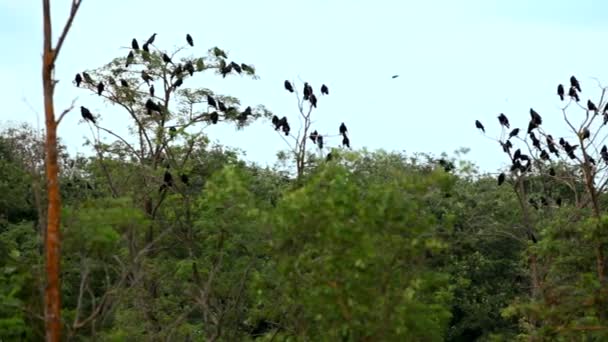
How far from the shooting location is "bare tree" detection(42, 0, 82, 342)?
1340cm

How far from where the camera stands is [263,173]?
157 ft

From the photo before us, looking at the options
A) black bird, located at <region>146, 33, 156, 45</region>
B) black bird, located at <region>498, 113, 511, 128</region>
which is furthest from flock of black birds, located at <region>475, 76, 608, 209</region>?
black bird, located at <region>146, 33, 156, 45</region>

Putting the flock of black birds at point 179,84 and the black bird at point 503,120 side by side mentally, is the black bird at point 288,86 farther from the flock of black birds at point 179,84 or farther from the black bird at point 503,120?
the black bird at point 503,120

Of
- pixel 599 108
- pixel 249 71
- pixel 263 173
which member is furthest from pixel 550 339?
pixel 263 173

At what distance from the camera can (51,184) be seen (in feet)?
45.2

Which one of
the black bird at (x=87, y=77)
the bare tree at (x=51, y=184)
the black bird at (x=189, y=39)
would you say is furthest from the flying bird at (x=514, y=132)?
the bare tree at (x=51, y=184)

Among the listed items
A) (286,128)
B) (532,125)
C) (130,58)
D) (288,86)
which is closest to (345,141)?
(286,128)

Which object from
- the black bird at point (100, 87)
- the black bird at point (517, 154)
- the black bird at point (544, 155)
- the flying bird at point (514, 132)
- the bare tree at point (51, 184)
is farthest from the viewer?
the black bird at point (100, 87)

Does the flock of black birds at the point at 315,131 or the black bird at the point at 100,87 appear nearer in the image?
the flock of black birds at the point at 315,131

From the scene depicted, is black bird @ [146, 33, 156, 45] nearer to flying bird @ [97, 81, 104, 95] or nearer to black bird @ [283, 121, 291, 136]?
flying bird @ [97, 81, 104, 95]

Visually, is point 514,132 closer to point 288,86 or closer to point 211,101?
point 288,86

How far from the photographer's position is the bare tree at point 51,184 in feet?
44.0

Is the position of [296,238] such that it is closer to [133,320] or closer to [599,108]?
[133,320]

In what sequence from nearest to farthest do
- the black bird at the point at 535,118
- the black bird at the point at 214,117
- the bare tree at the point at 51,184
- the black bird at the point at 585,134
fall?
the bare tree at the point at 51,184 → the black bird at the point at 585,134 → the black bird at the point at 535,118 → the black bird at the point at 214,117
